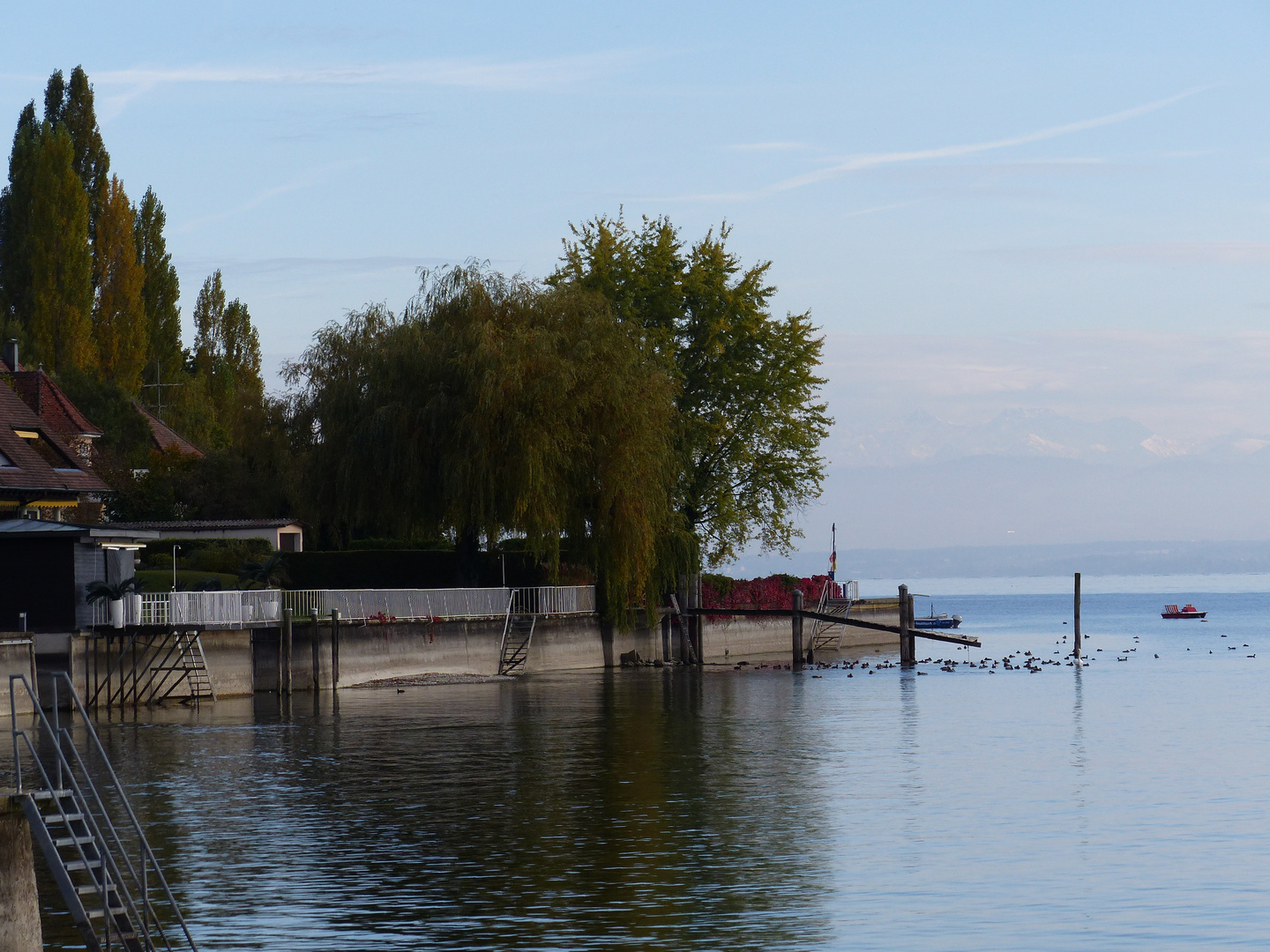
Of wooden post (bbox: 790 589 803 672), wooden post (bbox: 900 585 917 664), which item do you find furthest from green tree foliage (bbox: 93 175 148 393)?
wooden post (bbox: 900 585 917 664)

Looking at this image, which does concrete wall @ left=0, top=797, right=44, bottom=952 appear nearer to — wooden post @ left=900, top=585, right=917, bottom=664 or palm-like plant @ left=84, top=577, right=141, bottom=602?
palm-like plant @ left=84, top=577, right=141, bottom=602

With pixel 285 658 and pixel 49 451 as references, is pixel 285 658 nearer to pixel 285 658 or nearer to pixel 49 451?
pixel 285 658

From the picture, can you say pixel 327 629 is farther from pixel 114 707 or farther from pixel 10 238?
pixel 10 238

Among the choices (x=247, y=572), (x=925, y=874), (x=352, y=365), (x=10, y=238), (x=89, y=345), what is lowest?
(x=925, y=874)

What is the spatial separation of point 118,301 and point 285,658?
5162 cm

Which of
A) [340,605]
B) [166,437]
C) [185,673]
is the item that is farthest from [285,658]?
[166,437]

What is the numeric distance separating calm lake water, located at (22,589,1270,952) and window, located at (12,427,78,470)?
20304mm

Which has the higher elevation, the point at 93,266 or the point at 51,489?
the point at 93,266

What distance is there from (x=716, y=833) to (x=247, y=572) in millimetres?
33295

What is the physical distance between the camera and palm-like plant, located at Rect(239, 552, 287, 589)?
2094 inches

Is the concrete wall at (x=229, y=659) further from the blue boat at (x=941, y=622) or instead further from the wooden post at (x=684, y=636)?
the blue boat at (x=941, y=622)

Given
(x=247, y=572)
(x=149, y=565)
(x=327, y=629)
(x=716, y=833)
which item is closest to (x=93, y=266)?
(x=149, y=565)

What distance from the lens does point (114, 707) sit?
42406 mm

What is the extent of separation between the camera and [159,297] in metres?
99.0
